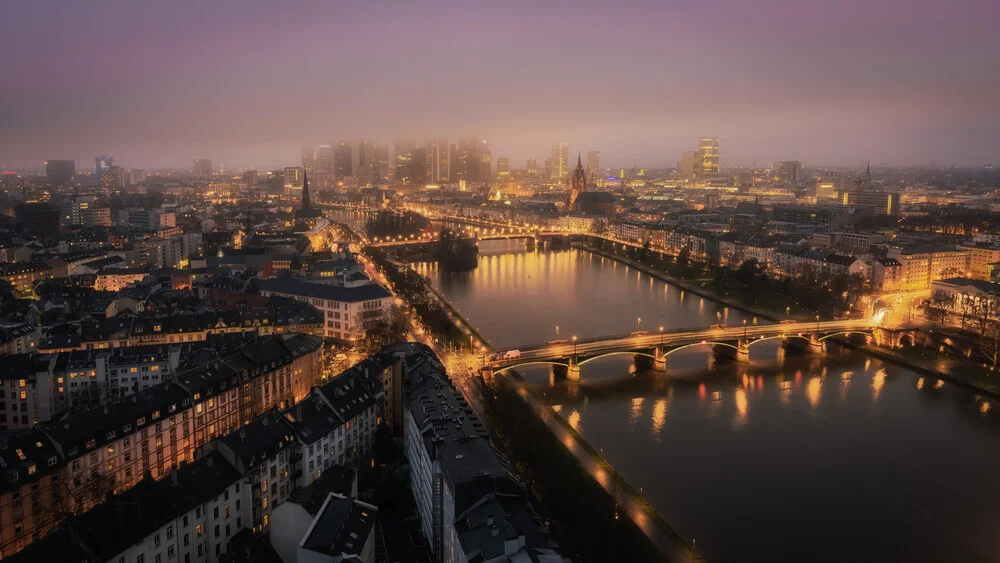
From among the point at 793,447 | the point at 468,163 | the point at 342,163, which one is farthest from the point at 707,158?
the point at 793,447

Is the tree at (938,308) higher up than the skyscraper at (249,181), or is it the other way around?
the skyscraper at (249,181)

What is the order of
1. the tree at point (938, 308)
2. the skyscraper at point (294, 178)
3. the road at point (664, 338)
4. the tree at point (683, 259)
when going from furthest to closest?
the skyscraper at point (294, 178) → the tree at point (683, 259) → the tree at point (938, 308) → the road at point (664, 338)

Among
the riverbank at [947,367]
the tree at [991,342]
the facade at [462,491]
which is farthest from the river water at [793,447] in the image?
the facade at [462,491]

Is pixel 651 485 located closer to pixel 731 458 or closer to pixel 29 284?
pixel 731 458

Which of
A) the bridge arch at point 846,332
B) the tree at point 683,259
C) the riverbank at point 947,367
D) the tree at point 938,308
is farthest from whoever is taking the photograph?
the tree at point 683,259

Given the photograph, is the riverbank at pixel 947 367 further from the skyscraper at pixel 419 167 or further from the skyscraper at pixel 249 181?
the skyscraper at pixel 419 167

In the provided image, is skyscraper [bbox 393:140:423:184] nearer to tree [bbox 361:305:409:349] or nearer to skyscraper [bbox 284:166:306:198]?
skyscraper [bbox 284:166:306:198]

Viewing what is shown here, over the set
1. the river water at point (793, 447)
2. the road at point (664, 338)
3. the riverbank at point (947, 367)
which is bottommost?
the river water at point (793, 447)
